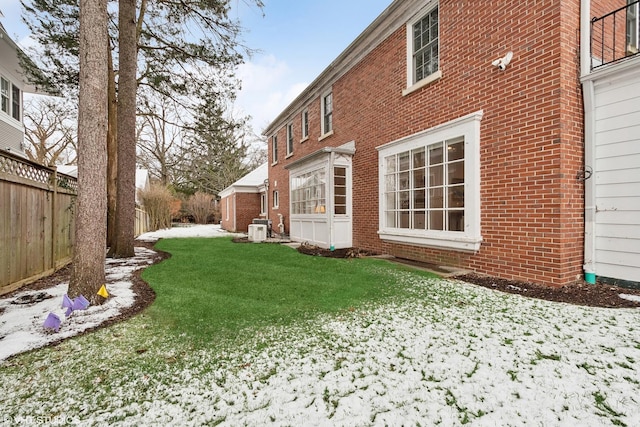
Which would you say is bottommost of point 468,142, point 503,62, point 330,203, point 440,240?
point 440,240

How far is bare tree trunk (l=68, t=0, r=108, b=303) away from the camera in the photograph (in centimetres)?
354

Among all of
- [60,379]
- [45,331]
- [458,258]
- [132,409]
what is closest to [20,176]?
[45,331]

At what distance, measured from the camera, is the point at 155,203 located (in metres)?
19.5

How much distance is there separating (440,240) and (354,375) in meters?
4.04

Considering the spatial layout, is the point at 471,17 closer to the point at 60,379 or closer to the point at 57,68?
the point at 60,379

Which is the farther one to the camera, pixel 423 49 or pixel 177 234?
pixel 177 234

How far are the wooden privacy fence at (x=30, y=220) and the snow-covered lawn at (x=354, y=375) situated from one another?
106 inches

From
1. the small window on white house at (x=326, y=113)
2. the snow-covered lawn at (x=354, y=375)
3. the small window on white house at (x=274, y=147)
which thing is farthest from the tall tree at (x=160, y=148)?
the snow-covered lawn at (x=354, y=375)

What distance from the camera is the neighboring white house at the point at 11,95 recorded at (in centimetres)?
886

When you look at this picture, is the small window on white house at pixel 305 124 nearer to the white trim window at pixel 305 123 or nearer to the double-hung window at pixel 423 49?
the white trim window at pixel 305 123

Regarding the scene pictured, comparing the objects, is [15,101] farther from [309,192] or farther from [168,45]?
[309,192]

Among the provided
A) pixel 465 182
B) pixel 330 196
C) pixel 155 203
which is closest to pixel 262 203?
pixel 155 203

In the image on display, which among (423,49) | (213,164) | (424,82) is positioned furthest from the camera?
(213,164)

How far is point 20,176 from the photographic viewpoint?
14.4ft
